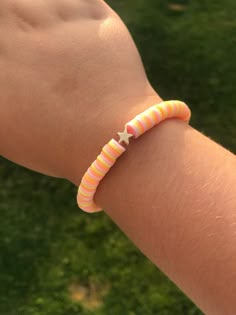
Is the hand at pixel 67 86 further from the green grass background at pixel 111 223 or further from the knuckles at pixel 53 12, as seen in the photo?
the green grass background at pixel 111 223

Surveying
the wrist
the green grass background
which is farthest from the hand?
the green grass background

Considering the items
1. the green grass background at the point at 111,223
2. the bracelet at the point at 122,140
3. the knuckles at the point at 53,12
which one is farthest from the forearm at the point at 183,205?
the green grass background at the point at 111,223

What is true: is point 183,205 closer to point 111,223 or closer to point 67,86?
point 67,86

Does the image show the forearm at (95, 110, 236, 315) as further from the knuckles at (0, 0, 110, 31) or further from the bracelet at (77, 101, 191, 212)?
the knuckles at (0, 0, 110, 31)

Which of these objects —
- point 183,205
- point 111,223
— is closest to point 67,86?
point 183,205

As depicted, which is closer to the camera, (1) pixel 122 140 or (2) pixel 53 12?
(1) pixel 122 140
